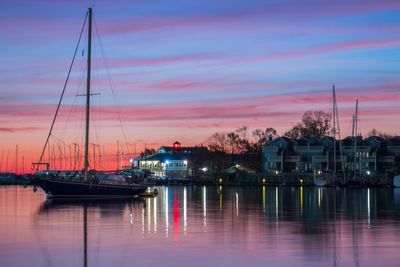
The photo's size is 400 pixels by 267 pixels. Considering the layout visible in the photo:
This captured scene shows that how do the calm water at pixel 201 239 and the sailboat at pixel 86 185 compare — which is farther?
the sailboat at pixel 86 185

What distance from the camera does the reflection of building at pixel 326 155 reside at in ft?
527

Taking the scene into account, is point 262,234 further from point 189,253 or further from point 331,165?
point 331,165

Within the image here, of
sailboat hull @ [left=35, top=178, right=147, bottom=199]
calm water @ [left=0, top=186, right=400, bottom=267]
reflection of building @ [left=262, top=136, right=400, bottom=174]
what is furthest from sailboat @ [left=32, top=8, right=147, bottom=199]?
reflection of building @ [left=262, top=136, right=400, bottom=174]

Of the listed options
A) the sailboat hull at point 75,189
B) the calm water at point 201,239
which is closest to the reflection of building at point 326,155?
the sailboat hull at point 75,189

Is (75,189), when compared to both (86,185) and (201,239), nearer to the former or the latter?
(86,185)

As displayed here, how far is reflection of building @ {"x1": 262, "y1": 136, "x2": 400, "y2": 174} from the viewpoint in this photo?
527 feet

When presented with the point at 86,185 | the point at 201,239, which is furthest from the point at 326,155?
the point at 201,239

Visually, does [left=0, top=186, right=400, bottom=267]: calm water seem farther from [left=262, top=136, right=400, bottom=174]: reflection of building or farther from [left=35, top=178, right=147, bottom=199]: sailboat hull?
[left=262, top=136, right=400, bottom=174]: reflection of building

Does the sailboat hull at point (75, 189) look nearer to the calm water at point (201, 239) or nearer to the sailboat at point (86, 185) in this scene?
the sailboat at point (86, 185)

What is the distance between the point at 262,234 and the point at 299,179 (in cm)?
12161

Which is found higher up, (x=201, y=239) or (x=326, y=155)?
(x=326, y=155)

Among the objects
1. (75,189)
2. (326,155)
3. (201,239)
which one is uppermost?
(326,155)

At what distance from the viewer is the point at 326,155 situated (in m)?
164

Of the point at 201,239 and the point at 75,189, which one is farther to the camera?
the point at 75,189
